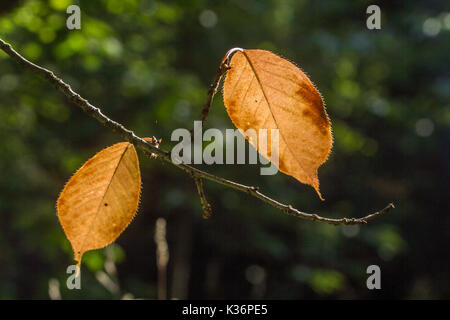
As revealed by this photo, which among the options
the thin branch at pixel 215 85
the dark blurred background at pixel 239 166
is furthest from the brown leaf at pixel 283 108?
the dark blurred background at pixel 239 166

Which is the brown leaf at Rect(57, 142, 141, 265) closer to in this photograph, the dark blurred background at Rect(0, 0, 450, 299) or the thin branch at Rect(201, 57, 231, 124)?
the thin branch at Rect(201, 57, 231, 124)

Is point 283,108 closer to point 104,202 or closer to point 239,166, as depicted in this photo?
point 104,202

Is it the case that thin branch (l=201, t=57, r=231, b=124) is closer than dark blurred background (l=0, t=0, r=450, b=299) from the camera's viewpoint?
Yes

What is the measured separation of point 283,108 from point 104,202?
128mm

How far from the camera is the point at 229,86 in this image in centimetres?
26

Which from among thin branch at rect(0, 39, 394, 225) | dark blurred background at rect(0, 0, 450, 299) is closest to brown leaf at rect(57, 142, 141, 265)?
thin branch at rect(0, 39, 394, 225)

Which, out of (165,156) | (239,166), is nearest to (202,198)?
(165,156)

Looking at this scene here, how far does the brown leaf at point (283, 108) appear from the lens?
0.82 ft

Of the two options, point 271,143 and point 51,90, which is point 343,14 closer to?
point 51,90

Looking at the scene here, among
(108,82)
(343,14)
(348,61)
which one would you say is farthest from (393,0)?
(108,82)

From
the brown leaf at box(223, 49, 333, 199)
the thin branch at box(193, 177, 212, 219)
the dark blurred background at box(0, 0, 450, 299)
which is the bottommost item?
the thin branch at box(193, 177, 212, 219)

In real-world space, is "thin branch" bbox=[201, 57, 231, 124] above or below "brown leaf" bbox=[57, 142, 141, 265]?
above

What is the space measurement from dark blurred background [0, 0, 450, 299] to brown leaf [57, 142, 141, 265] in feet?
3.34

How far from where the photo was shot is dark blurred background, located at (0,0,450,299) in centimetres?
188
